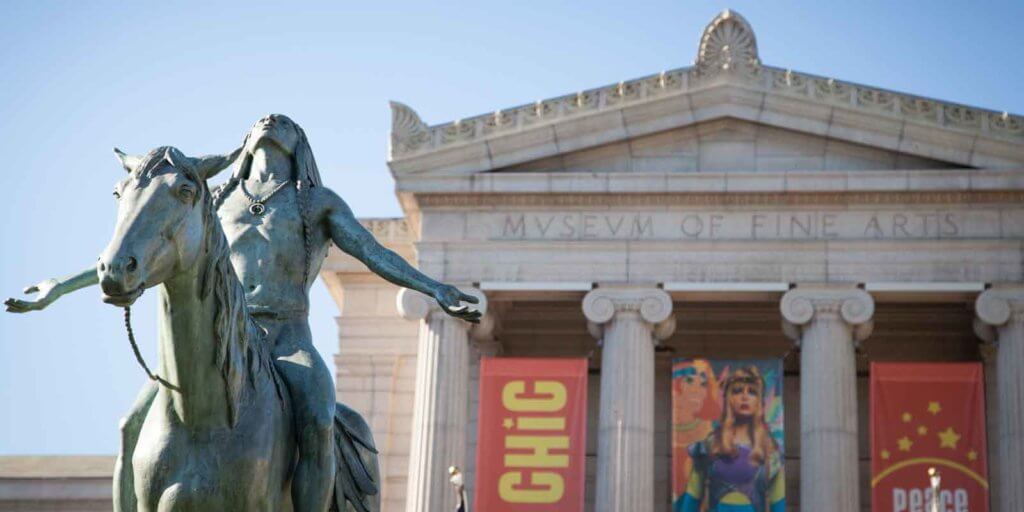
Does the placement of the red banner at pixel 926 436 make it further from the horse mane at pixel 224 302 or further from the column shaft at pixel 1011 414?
the horse mane at pixel 224 302

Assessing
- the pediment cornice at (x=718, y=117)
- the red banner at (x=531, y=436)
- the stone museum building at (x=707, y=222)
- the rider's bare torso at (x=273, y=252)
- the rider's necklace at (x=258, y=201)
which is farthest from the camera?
the pediment cornice at (x=718, y=117)

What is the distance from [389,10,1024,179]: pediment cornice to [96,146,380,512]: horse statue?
33862 mm

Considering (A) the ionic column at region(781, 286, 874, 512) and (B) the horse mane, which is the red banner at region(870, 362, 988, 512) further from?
(B) the horse mane

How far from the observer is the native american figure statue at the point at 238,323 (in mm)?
9211

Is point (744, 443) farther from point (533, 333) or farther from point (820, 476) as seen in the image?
point (533, 333)

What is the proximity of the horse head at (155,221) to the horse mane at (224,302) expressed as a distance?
0.4 inches

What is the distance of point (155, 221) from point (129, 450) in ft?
6.02

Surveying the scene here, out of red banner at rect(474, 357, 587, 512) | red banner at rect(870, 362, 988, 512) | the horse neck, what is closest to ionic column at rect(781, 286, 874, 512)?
red banner at rect(870, 362, 988, 512)

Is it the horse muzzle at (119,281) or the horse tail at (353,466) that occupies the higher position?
the horse muzzle at (119,281)

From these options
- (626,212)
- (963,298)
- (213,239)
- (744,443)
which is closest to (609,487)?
(744,443)

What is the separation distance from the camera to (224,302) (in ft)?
31.8

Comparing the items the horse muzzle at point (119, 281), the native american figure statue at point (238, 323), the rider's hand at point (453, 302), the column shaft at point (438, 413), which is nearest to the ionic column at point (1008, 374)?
the column shaft at point (438, 413)

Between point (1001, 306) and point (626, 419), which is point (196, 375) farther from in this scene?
point (1001, 306)

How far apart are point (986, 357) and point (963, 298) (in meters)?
3.05
